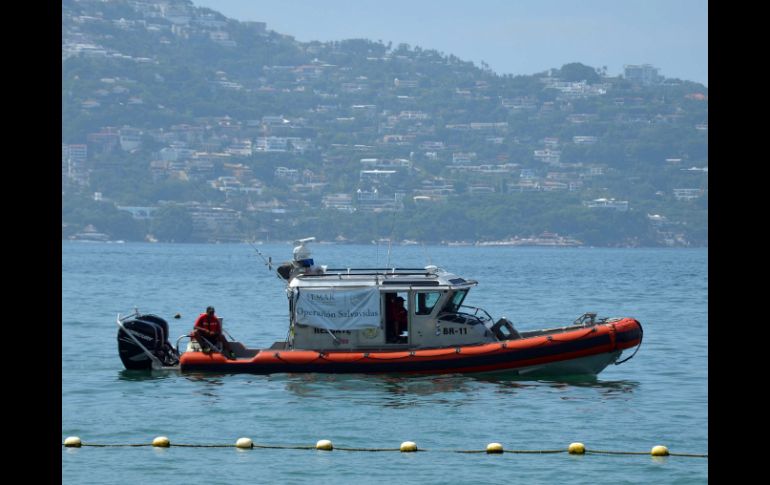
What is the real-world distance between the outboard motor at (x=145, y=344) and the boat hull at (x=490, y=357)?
2.40 m

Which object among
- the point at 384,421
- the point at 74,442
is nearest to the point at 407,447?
the point at 384,421

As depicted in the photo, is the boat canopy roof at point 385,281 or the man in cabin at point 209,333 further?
the man in cabin at point 209,333

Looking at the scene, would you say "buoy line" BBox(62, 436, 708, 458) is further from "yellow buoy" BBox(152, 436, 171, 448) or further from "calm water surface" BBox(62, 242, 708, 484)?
"calm water surface" BBox(62, 242, 708, 484)

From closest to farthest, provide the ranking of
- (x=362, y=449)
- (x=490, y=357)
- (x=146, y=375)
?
(x=362, y=449)
(x=490, y=357)
(x=146, y=375)

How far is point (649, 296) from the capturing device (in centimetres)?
6931

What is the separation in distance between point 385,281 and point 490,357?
235cm

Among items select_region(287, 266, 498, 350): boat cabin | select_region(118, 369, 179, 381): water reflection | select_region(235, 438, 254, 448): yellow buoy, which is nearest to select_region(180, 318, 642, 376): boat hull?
select_region(287, 266, 498, 350): boat cabin

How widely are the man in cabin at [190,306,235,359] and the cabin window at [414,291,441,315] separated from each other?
12.0 feet

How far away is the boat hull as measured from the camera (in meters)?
22.4

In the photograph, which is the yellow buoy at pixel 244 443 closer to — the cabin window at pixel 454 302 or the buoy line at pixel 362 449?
the buoy line at pixel 362 449

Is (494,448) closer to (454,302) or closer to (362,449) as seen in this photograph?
(362,449)

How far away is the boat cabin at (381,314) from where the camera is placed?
74.0 feet

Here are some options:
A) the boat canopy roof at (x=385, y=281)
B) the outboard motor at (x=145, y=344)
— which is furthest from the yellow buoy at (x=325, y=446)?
the outboard motor at (x=145, y=344)

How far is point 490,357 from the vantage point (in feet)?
73.6
